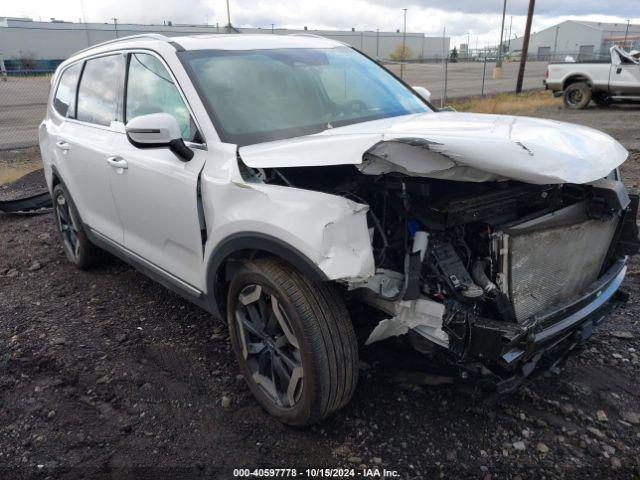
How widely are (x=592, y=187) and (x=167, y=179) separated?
85.1 inches

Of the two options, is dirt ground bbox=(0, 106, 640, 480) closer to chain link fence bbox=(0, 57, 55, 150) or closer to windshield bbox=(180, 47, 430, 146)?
windshield bbox=(180, 47, 430, 146)

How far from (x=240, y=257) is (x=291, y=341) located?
50 cm

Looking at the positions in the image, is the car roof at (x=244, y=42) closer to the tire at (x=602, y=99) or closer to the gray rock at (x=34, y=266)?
the gray rock at (x=34, y=266)

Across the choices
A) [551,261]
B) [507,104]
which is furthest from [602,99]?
[551,261]

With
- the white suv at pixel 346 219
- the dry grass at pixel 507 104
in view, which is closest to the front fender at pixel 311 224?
the white suv at pixel 346 219

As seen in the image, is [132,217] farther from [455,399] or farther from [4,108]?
[4,108]

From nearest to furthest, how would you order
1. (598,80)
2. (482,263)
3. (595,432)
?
1. (482,263)
2. (595,432)
3. (598,80)

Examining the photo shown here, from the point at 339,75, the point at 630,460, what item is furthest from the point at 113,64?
the point at 630,460

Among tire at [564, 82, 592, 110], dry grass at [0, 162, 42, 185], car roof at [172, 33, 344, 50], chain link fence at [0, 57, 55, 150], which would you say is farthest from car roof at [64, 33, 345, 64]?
tire at [564, 82, 592, 110]

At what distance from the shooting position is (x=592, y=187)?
257 cm

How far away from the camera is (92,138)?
379 cm

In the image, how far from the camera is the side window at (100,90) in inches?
143

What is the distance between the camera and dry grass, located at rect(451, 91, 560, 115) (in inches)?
613

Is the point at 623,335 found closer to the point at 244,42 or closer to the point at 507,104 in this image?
the point at 244,42
